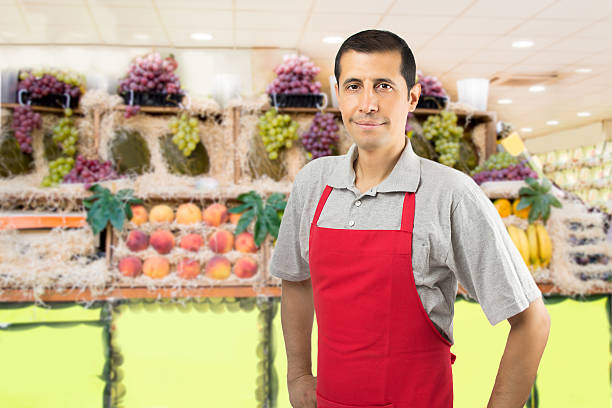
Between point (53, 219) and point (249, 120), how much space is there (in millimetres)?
1423

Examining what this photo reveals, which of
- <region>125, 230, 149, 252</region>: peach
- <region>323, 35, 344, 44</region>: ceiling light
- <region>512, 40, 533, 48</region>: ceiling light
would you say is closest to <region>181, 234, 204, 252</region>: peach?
<region>125, 230, 149, 252</region>: peach

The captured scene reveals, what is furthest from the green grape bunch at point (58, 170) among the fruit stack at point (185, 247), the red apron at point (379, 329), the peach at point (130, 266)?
the red apron at point (379, 329)

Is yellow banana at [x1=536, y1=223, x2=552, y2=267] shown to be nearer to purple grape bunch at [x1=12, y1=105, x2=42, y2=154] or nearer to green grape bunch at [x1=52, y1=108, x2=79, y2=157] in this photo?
green grape bunch at [x1=52, y1=108, x2=79, y2=157]

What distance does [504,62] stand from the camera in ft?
18.7

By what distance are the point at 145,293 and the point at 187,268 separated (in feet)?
0.86

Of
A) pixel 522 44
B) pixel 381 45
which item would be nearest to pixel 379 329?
pixel 381 45

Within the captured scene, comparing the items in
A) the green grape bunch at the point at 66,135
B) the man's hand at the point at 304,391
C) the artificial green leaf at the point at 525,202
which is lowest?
the man's hand at the point at 304,391

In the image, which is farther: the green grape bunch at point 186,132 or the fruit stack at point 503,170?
the green grape bunch at point 186,132

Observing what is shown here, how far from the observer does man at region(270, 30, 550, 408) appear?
1104mm

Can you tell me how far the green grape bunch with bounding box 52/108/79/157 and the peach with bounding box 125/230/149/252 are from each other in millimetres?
1028

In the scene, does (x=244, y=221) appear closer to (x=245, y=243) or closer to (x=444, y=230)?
(x=245, y=243)

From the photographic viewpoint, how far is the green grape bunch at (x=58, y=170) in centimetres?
342

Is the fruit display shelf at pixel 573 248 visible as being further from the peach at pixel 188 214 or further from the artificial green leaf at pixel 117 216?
the artificial green leaf at pixel 117 216

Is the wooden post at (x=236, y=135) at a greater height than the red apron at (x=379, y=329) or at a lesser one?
greater
